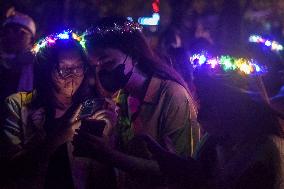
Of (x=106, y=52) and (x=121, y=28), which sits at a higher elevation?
(x=121, y=28)

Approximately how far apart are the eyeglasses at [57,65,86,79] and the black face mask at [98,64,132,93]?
0.39m

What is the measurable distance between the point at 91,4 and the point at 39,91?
1356 cm

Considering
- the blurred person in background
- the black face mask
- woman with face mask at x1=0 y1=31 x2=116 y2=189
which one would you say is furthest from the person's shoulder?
the blurred person in background

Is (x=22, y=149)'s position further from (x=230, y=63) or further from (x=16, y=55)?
(x=16, y=55)

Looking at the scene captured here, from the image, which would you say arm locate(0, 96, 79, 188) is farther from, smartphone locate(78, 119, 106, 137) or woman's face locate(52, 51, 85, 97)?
woman's face locate(52, 51, 85, 97)

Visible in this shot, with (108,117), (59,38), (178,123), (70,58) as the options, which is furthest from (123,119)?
(59,38)

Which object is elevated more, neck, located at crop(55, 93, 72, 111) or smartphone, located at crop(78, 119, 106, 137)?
neck, located at crop(55, 93, 72, 111)

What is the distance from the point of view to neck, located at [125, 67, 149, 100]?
4062 mm

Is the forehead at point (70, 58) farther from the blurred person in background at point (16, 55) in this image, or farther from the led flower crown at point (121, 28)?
the blurred person in background at point (16, 55)

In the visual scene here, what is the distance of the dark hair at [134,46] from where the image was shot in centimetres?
396

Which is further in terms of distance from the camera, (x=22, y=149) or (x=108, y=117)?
(x=22, y=149)

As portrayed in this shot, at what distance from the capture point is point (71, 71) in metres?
4.79

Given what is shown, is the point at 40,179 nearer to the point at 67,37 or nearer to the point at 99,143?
the point at 99,143

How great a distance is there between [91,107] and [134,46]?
29.6 inches
